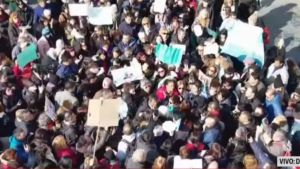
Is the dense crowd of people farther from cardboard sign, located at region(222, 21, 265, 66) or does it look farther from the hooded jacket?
cardboard sign, located at region(222, 21, 265, 66)

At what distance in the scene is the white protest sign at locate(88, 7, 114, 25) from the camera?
16062 millimetres

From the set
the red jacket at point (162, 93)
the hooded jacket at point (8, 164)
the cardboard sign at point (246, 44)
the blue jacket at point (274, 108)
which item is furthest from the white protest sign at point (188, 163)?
the cardboard sign at point (246, 44)

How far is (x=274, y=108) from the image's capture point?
1327 centimetres

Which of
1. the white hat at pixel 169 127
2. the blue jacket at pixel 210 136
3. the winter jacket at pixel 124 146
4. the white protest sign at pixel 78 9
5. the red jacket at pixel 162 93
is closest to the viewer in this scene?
the winter jacket at pixel 124 146

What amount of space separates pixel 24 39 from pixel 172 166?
467 cm

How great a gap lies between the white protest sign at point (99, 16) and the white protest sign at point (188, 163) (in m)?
5.08

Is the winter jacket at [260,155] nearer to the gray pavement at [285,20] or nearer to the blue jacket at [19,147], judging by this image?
the blue jacket at [19,147]

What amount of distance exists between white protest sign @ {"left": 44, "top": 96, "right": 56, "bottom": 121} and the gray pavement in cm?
560

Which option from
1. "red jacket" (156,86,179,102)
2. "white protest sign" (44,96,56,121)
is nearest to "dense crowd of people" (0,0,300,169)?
"red jacket" (156,86,179,102)

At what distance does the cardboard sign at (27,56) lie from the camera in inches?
571

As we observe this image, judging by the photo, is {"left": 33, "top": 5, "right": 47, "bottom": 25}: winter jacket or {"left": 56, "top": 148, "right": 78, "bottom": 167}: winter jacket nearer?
{"left": 56, "top": 148, "right": 78, "bottom": 167}: winter jacket

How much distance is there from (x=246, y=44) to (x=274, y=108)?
85.2 inches

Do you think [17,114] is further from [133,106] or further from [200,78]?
[200,78]

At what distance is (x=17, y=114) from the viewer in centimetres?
1286
